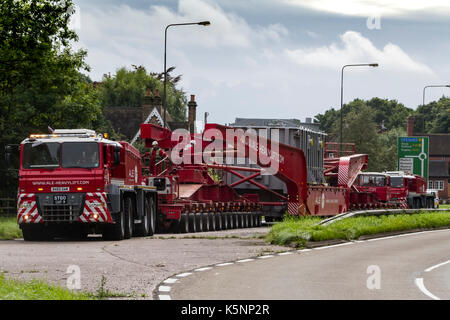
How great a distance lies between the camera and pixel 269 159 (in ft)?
121

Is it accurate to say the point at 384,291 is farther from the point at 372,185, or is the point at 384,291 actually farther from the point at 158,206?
the point at 372,185

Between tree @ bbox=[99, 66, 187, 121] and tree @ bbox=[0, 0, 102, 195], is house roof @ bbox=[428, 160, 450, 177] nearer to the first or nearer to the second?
tree @ bbox=[99, 66, 187, 121]

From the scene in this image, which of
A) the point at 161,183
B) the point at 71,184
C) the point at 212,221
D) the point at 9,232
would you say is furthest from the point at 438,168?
the point at 71,184

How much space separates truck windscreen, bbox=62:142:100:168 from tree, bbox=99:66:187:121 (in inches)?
2653

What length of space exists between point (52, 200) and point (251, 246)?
5532 millimetres

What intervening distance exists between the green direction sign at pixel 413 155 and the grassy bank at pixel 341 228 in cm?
3007

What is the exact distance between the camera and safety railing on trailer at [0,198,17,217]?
4475 centimetres

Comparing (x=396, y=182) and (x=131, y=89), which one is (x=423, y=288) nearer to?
(x=396, y=182)

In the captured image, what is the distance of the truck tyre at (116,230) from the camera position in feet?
86.2

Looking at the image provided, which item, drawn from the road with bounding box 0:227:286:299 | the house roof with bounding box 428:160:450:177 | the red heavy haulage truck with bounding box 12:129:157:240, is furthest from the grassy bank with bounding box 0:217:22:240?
the house roof with bounding box 428:160:450:177

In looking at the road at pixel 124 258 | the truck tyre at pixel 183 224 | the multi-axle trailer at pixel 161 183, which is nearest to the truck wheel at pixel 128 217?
the multi-axle trailer at pixel 161 183

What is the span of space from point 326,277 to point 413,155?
53.7 metres
